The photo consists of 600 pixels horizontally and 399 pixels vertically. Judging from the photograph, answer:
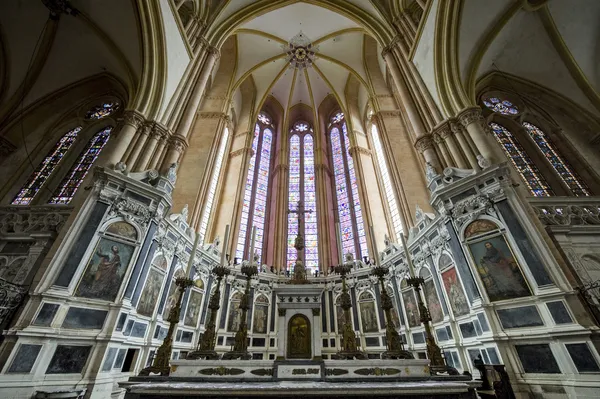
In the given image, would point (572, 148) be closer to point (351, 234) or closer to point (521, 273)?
point (521, 273)

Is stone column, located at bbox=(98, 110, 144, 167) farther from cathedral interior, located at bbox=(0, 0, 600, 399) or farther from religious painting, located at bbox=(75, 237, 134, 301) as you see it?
religious painting, located at bbox=(75, 237, 134, 301)

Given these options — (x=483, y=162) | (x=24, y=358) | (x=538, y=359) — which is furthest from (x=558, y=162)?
(x=24, y=358)

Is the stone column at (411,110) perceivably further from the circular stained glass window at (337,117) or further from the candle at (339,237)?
the circular stained glass window at (337,117)

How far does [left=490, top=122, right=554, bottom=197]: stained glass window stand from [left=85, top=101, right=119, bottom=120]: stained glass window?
2003cm

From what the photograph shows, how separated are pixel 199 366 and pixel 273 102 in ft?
76.3

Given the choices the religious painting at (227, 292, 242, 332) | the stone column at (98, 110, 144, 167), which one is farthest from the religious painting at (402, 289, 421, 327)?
the stone column at (98, 110, 144, 167)

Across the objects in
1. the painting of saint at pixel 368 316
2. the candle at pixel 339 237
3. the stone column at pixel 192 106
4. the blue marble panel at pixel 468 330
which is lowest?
the blue marble panel at pixel 468 330

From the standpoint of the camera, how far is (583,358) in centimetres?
568

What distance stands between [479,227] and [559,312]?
2.59m

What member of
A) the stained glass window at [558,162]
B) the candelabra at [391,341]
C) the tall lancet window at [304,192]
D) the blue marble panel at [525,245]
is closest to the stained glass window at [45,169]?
the tall lancet window at [304,192]

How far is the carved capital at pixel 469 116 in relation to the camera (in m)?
9.70

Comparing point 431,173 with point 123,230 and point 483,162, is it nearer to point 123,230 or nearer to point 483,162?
point 483,162

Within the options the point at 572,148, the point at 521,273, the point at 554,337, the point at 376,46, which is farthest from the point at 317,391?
the point at 376,46

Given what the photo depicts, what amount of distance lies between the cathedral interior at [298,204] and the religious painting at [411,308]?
5.2 inches
